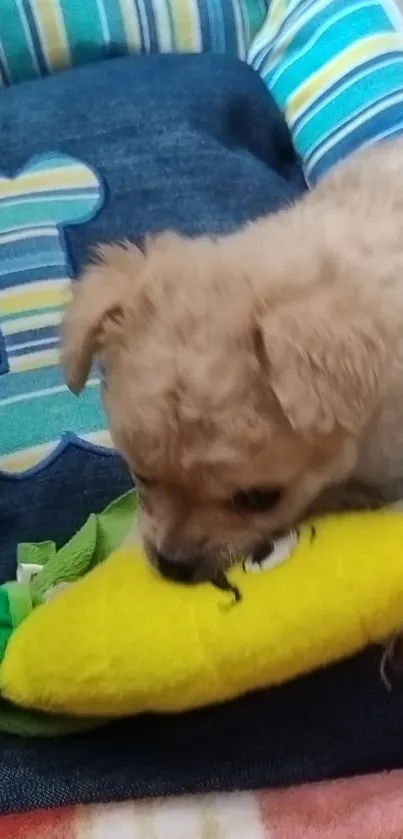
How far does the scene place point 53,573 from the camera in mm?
1165

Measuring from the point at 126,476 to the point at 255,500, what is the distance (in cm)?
34

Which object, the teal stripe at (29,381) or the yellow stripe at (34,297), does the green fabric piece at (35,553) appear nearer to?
the teal stripe at (29,381)

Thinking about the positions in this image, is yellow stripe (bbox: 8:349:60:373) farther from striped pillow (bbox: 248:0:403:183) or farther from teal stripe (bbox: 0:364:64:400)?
striped pillow (bbox: 248:0:403:183)

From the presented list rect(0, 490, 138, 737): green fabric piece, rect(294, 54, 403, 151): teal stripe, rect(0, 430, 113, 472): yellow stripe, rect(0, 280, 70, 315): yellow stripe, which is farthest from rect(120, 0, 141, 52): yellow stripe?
rect(0, 490, 138, 737): green fabric piece

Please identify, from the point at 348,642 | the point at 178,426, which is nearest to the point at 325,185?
the point at 178,426

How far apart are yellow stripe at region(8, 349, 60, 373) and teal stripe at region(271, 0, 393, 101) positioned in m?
0.68

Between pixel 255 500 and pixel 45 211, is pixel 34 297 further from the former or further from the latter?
pixel 255 500

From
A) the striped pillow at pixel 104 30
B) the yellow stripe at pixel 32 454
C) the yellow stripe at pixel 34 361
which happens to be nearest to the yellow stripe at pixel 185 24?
the striped pillow at pixel 104 30

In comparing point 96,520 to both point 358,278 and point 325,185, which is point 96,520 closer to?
point 358,278

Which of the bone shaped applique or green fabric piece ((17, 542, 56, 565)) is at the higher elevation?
the bone shaped applique

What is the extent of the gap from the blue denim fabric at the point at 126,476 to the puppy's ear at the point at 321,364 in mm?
251

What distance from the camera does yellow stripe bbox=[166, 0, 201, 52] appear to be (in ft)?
6.36

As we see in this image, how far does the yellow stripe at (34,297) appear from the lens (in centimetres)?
154

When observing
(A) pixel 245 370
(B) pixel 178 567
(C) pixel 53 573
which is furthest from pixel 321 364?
(C) pixel 53 573
